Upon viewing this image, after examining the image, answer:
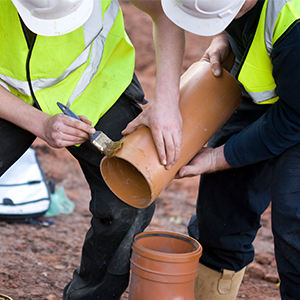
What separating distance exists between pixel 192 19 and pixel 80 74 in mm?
583

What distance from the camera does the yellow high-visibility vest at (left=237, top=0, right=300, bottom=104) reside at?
158 centimetres

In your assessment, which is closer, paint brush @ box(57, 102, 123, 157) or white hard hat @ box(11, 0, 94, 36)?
white hard hat @ box(11, 0, 94, 36)

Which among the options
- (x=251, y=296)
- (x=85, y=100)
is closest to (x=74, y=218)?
(x=251, y=296)

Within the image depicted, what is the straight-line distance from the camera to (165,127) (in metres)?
1.74

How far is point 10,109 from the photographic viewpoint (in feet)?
5.93

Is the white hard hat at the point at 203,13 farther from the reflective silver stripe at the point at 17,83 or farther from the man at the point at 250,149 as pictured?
the reflective silver stripe at the point at 17,83

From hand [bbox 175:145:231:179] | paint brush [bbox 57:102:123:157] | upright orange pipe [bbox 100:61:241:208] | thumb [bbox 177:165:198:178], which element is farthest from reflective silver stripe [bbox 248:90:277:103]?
paint brush [bbox 57:102:123:157]

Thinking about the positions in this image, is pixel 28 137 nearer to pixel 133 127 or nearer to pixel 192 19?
pixel 133 127

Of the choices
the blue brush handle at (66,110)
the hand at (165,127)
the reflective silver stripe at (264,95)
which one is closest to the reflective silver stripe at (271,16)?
the reflective silver stripe at (264,95)

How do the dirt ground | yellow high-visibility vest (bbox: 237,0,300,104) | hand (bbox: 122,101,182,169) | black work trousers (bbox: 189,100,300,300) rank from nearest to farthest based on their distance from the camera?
yellow high-visibility vest (bbox: 237,0,300,104)
hand (bbox: 122,101,182,169)
black work trousers (bbox: 189,100,300,300)
the dirt ground

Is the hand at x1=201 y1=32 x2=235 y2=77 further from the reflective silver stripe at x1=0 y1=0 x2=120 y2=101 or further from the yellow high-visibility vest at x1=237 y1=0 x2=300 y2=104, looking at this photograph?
the reflective silver stripe at x1=0 y1=0 x2=120 y2=101

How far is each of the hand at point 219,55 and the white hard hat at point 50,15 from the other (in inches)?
26.9

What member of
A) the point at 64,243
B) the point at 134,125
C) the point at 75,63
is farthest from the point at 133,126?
the point at 64,243

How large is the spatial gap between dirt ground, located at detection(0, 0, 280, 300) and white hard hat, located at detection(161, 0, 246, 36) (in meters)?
1.69
